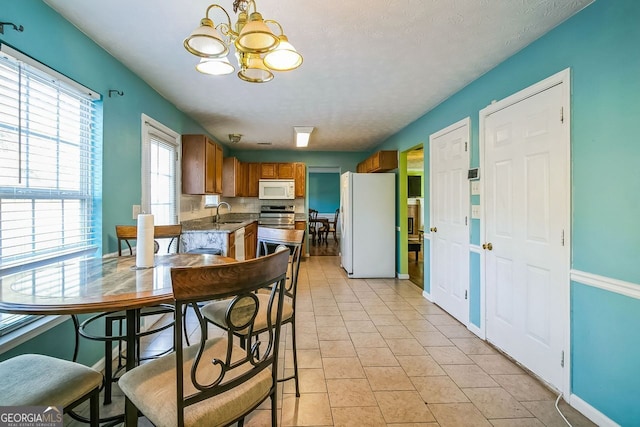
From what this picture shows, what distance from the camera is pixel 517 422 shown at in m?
1.64

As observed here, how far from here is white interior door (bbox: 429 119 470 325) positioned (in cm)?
295

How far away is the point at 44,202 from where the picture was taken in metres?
1.79

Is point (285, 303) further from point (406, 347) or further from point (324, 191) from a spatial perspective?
point (324, 191)

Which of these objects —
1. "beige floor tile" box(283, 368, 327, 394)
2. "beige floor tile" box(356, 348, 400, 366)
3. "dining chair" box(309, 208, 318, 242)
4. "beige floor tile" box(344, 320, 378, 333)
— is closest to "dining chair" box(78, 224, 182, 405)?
"beige floor tile" box(283, 368, 327, 394)

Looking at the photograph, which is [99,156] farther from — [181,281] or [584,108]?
[584,108]

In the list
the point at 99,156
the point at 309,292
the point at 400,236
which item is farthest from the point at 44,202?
the point at 400,236

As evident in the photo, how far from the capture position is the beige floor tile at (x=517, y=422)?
1.62 m

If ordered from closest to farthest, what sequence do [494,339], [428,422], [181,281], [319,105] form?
[181,281] → [428,422] → [494,339] → [319,105]

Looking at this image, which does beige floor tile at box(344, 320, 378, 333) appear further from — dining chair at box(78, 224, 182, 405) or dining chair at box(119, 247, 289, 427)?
dining chair at box(119, 247, 289, 427)

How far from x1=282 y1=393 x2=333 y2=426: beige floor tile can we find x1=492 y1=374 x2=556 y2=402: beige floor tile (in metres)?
1.19

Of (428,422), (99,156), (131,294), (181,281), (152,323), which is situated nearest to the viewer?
(181,281)

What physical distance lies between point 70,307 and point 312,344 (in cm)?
189

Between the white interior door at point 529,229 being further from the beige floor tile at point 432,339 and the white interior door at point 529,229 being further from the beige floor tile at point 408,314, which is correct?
the beige floor tile at point 408,314

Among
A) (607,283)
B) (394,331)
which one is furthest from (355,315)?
(607,283)
